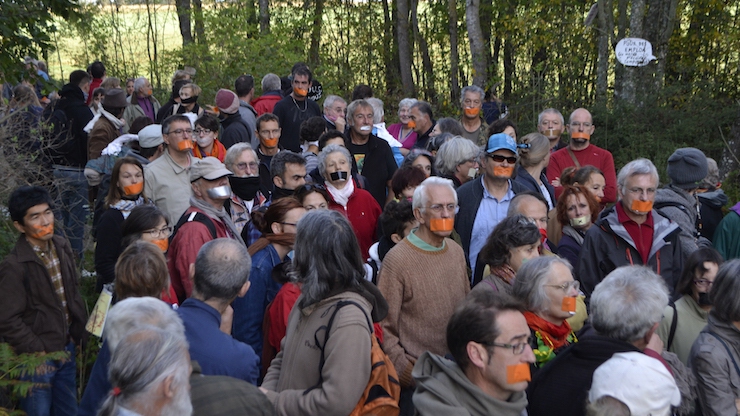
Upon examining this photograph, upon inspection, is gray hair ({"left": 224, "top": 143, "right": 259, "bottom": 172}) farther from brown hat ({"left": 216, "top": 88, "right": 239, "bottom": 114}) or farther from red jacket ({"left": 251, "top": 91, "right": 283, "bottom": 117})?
red jacket ({"left": 251, "top": 91, "right": 283, "bottom": 117})

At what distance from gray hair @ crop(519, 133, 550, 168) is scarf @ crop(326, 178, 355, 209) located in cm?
160

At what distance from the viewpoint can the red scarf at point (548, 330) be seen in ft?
13.0

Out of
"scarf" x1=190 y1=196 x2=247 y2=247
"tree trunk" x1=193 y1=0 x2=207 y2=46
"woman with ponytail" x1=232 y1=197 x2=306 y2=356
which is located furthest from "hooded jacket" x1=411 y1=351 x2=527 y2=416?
"tree trunk" x1=193 y1=0 x2=207 y2=46

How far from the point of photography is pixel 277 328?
414cm

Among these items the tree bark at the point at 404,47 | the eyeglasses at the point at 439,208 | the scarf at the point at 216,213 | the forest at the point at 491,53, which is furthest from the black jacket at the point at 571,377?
the tree bark at the point at 404,47

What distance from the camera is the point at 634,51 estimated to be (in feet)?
41.4

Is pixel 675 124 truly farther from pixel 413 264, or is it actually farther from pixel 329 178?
pixel 413 264

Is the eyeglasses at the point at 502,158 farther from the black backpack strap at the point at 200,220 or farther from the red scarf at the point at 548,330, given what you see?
the black backpack strap at the point at 200,220

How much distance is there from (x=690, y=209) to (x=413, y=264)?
2.90 m

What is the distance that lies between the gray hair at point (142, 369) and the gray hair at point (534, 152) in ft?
15.4

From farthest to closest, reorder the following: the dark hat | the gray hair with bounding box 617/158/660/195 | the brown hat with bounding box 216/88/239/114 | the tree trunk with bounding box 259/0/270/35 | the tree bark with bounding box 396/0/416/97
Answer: the tree trunk with bounding box 259/0/270/35 < the tree bark with bounding box 396/0/416/97 < the brown hat with bounding box 216/88/239/114 < the dark hat < the gray hair with bounding box 617/158/660/195

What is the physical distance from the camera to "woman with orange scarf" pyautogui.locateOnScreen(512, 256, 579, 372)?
13.1ft

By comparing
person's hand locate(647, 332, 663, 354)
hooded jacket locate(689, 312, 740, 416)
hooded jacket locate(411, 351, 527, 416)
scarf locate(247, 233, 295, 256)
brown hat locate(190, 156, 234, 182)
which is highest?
brown hat locate(190, 156, 234, 182)

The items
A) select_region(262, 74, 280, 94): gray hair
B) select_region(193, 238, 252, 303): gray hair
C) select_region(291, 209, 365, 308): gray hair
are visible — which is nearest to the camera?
select_region(291, 209, 365, 308): gray hair
